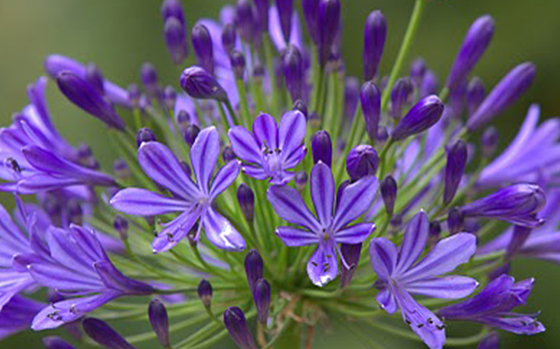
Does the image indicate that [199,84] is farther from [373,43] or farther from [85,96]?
[373,43]

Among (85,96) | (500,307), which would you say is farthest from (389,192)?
(85,96)

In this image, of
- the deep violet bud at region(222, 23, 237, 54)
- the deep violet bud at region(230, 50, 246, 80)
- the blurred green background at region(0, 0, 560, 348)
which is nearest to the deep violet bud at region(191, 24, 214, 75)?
the deep violet bud at region(230, 50, 246, 80)

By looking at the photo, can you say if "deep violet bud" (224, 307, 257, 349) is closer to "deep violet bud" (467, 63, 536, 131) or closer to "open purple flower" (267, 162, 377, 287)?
"open purple flower" (267, 162, 377, 287)

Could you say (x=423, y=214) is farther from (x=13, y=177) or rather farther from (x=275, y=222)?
(x=13, y=177)

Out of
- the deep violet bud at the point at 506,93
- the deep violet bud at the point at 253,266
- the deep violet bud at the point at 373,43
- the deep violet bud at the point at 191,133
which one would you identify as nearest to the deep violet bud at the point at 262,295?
the deep violet bud at the point at 253,266

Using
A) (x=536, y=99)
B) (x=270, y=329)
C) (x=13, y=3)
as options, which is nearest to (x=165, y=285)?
(x=270, y=329)

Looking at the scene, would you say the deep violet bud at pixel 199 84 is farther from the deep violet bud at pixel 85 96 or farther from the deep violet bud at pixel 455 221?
the deep violet bud at pixel 455 221
